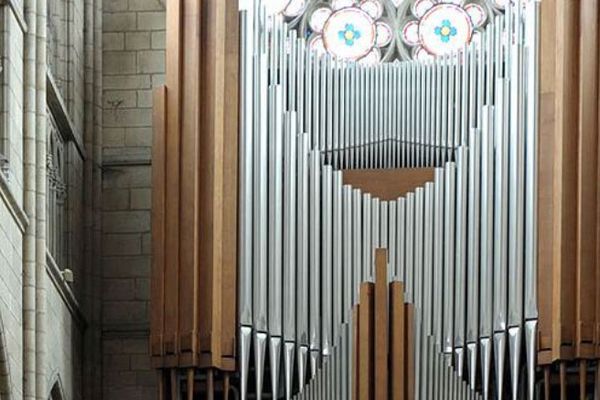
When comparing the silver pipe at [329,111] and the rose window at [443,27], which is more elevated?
the rose window at [443,27]

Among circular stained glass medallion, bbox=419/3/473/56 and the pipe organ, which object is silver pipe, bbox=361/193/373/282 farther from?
circular stained glass medallion, bbox=419/3/473/56

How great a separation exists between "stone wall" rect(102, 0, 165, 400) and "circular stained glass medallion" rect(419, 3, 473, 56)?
8.99ft

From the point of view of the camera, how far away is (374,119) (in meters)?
25.0

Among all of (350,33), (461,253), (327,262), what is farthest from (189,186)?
(350,33)

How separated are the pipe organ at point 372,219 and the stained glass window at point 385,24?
5.89 feet

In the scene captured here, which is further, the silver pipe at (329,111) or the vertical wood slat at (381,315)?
the silver pipe at (329,111)

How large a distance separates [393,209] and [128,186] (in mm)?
3383

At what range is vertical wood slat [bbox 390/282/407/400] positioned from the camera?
2272 centimetres

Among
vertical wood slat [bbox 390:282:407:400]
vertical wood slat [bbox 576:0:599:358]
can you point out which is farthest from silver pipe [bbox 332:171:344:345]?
vertical wood slat [bbox 576:0:599:358]

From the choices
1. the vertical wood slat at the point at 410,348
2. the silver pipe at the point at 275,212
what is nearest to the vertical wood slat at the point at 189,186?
the silver pipe at the point at 275,212

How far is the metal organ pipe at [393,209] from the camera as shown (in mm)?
23594

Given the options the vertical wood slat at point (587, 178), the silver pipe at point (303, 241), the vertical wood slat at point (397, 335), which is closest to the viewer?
the vertical wood slat at point (397, 335)

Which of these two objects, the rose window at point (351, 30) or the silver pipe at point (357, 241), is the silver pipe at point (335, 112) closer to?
the silver pipe at point (357, 241)

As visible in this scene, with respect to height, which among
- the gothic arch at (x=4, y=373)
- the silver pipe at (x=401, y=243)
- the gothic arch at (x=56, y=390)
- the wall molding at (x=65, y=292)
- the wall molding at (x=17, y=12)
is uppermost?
the wall molding at (x=17, y=12)
